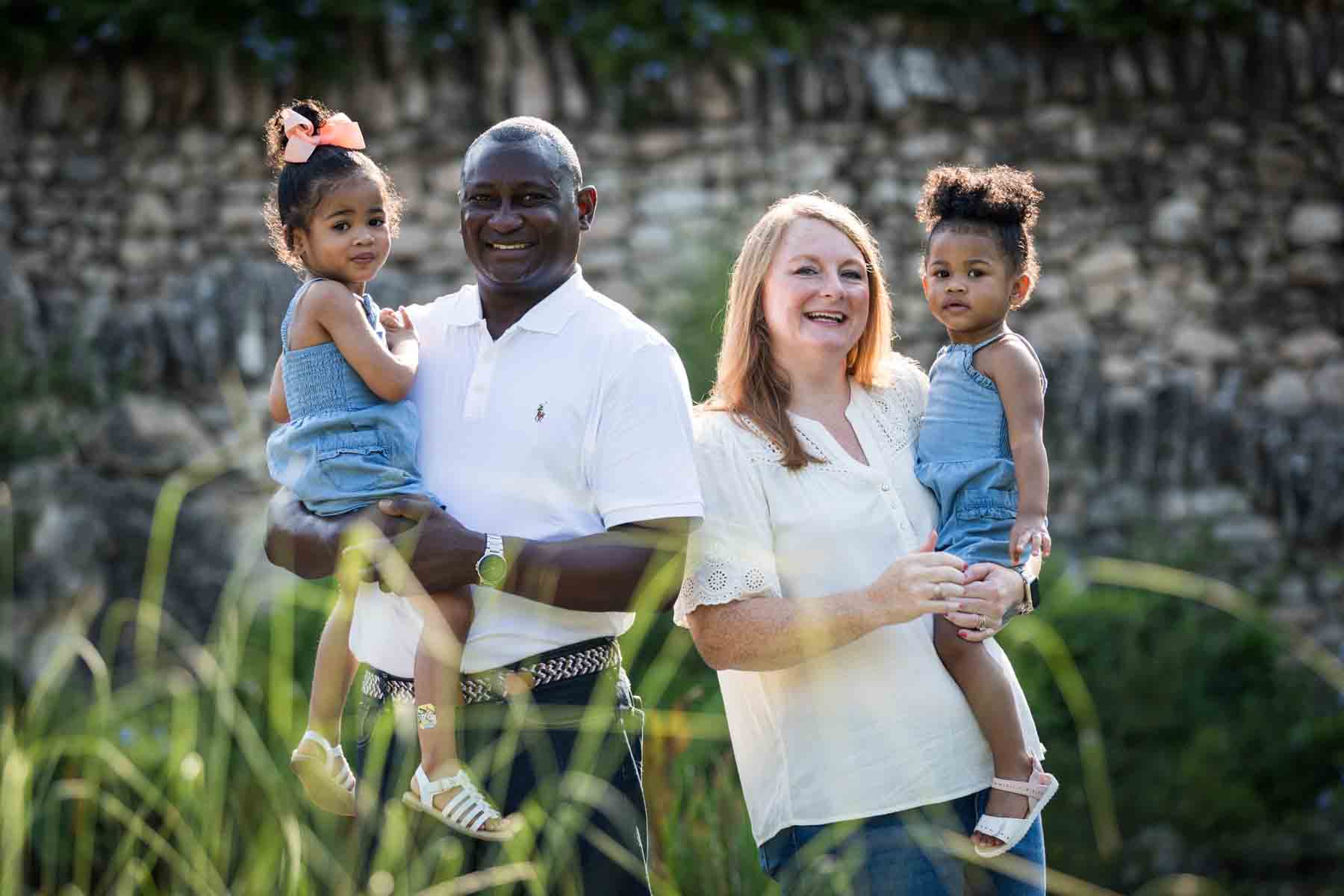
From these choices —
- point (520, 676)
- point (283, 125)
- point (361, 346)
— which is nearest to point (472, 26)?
point (283, 125)

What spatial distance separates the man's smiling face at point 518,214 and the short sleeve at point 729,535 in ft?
1.49

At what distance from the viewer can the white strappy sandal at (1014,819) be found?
2652mm

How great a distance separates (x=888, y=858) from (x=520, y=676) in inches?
28.8

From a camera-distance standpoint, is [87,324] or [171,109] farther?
[171,109]

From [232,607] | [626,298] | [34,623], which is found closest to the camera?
[232,607]

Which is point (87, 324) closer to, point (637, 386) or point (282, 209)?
point (282, 209)

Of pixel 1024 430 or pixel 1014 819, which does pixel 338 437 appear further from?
pixel 1014 819

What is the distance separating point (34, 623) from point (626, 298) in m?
2.95

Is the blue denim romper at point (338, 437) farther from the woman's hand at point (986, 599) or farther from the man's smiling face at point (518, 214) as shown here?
the woman's hand at point (986, 599)

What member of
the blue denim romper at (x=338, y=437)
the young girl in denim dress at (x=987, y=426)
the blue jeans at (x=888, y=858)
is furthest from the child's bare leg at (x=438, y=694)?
the young girl in denim dress at (x=987, y=426)

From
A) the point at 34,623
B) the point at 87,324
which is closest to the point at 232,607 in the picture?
the point at 34,623

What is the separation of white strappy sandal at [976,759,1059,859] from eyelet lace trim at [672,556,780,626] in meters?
0.55

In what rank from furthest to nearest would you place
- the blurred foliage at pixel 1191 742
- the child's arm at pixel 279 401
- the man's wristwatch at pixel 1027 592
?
the blurred foliage at pixel 1191 742
the child's arm at pixel 279 401
the man's wristwatch at pixel 1027 592

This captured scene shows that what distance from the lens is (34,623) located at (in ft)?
19.3
